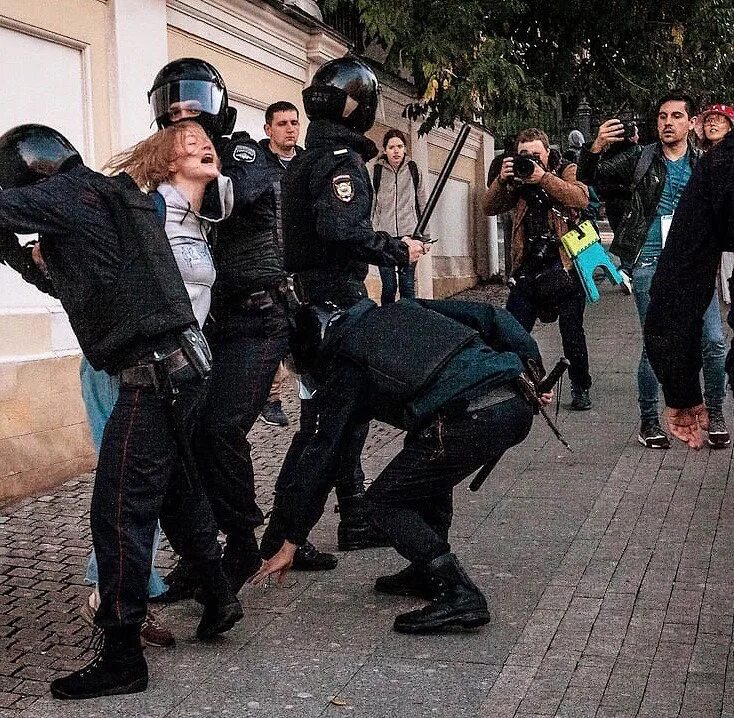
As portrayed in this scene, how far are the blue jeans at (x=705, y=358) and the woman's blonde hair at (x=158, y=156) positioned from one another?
3.78 meters

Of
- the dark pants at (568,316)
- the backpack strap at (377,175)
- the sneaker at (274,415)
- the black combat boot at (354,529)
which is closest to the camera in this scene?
the black combat boot at (354,529)

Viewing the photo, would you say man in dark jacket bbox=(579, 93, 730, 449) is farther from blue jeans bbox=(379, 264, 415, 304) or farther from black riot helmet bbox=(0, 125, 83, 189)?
blue jeans bbox=(379, 264, 415, 304)

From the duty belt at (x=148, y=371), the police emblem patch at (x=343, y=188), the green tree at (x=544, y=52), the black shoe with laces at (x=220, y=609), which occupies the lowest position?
the black shoe with laces at (x=220, y=609)

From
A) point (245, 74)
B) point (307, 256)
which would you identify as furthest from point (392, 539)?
point (245, 74)

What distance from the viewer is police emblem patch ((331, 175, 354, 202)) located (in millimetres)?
4660

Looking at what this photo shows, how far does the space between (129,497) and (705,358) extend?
4377mm

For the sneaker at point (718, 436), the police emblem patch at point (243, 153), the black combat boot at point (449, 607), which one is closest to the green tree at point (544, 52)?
the sneaker at point (718, 436)

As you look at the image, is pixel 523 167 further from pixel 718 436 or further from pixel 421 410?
pixel 421 410

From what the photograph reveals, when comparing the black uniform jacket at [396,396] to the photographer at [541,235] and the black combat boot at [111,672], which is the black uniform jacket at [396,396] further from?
the photographer at [541,235]

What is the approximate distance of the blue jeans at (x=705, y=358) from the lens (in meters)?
7.22

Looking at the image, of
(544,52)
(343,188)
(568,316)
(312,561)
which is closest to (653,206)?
(568,316)

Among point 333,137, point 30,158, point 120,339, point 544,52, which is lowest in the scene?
point 120,339

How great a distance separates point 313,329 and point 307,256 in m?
0.51

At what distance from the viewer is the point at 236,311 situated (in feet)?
15.4
